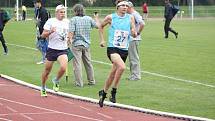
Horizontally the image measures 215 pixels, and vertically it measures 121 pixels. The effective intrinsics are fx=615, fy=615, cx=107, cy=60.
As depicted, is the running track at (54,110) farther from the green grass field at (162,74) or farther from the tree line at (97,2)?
the tree line at (97,2)

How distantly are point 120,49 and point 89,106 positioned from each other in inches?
52.1

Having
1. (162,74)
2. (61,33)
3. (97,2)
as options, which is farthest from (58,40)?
(97,2)

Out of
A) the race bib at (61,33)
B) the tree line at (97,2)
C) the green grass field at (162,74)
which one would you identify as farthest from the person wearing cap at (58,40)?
the tree line at (97,2)

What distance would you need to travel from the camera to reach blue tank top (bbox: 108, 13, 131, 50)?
12500 mm

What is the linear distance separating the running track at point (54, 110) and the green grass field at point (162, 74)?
31.4 inches

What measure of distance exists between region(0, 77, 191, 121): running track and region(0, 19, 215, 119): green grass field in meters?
0.80

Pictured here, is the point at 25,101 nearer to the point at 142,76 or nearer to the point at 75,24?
the point at 75,24

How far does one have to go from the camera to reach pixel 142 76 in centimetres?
1708

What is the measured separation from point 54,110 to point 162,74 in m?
6.28

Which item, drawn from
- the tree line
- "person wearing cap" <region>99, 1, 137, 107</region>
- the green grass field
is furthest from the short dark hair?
the tree line

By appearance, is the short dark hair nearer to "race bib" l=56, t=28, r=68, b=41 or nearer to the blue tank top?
"race bib" l=56, t=28, r=68, b=41

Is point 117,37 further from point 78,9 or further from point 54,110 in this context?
point 78,9

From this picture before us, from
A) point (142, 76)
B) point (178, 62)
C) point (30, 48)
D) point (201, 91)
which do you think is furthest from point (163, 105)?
point (30, 48)

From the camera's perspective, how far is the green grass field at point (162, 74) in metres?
12.7
